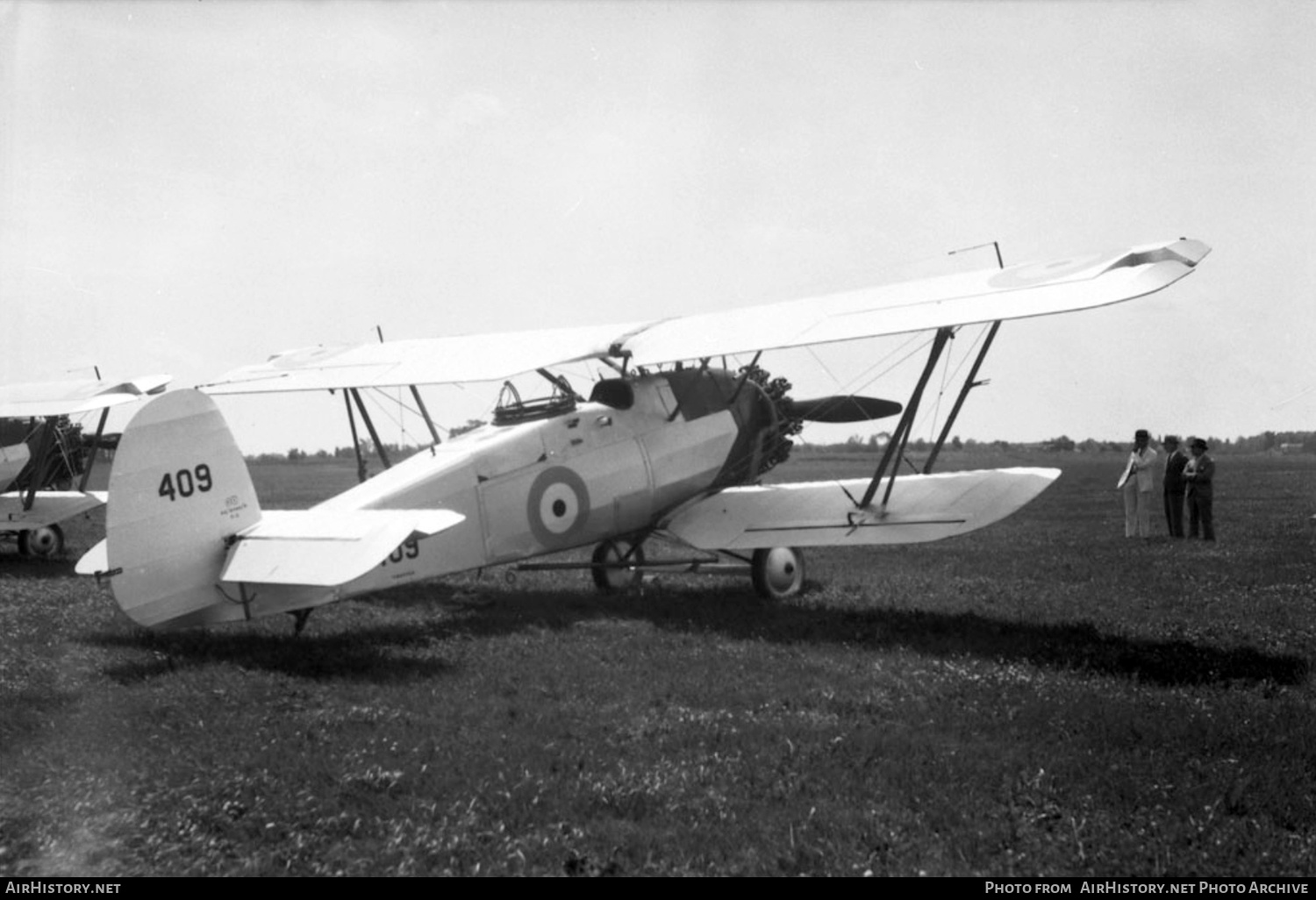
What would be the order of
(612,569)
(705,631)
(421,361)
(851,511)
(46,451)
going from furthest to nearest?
(46,451)
(421,361)
(612,569)
(851,511)
(705,631)

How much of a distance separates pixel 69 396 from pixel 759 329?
9.87 m

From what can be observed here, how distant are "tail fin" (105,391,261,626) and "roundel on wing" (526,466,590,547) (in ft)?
9.02

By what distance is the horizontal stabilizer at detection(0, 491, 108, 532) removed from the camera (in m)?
14.8

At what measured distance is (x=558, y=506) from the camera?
9.88m

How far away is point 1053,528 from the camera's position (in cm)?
1770

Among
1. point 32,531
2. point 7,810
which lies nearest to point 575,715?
point 7,810

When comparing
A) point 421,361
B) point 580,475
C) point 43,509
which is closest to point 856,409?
point 580,475

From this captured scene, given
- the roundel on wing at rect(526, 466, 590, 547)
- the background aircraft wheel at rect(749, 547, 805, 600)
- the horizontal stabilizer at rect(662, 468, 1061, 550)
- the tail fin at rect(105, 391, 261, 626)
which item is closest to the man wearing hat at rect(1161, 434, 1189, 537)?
the horizontal stabilizer at rect(662, 468, 1061, 550)

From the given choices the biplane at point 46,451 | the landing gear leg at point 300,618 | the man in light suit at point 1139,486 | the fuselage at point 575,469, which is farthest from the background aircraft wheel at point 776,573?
the biplane at point 46,451

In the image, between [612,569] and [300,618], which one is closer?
[300,618]

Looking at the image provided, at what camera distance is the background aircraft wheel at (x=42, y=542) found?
50.2 ft

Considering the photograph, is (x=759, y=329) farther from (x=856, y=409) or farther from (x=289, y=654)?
(x=289, y=654)

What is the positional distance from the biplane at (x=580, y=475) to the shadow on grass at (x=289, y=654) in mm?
298

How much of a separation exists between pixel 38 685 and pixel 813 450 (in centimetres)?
7619
